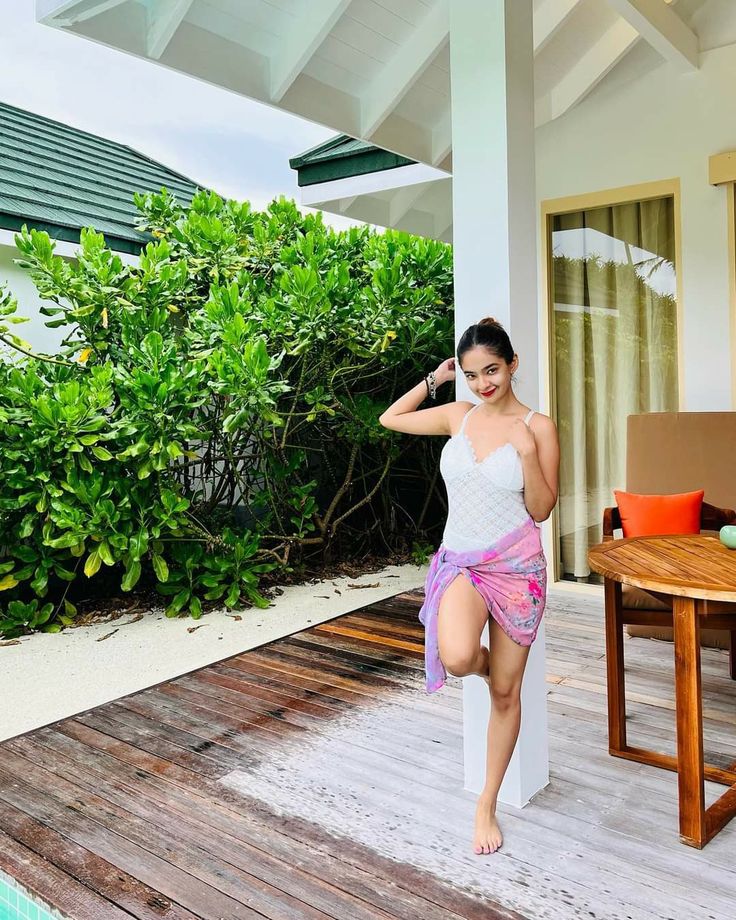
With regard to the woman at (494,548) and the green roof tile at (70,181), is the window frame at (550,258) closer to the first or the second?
the woman at (494,548)

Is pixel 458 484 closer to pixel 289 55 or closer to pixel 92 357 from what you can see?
pixel 289 55

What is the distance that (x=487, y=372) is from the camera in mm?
2178

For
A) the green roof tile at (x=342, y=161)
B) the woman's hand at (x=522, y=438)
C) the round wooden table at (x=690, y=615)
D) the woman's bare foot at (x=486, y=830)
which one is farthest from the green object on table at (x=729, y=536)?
the green roof tile at (x=342, y=161)

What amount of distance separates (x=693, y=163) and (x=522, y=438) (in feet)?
10.6

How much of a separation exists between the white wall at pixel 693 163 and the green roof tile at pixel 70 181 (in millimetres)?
3644

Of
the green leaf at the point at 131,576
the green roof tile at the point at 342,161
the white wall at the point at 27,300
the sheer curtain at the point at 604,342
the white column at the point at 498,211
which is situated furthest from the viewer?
the green roof tile at the point at 342,161

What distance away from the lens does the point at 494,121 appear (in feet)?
7.91

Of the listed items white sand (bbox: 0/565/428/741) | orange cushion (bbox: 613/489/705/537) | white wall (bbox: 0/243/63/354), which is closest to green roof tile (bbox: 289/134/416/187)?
white wall (bbox: 0/243/63/354)

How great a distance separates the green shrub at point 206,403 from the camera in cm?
446

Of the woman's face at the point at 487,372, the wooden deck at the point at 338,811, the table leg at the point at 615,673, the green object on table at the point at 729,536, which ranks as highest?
the woman's face at the point at 487,372

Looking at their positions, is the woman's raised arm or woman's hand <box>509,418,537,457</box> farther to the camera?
the woman's raised arm

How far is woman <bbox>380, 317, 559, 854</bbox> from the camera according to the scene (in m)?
2.14

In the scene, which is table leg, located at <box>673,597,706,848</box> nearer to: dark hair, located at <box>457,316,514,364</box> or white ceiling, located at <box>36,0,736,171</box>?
dark hair, located at <box>457,316,514,364</box>

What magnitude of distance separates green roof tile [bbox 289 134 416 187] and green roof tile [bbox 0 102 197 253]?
4.55ft
